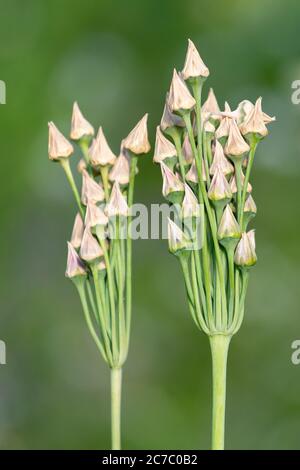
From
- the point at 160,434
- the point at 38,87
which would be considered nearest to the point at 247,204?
the point at 160,434

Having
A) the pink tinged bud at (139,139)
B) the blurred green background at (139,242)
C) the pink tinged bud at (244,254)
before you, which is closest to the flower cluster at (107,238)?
the pink tinged bud at (139,139)

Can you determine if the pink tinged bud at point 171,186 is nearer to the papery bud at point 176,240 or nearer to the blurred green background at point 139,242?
the papery bud at point 176,240

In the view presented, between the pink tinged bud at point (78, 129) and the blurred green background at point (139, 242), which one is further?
the blurred green background at point (139, 242)

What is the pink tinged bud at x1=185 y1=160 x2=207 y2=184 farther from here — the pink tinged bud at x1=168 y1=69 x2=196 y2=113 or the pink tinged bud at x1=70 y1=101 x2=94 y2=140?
the pink tinged bud at x1=70 y1=101 x2=94 y2=140

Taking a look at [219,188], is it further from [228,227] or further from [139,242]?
[139,242]

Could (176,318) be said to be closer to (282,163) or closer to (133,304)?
(133,304)

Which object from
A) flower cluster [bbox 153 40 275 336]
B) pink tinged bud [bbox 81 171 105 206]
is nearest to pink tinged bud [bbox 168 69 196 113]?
flower cluster [bbox 153 40 275 336]
